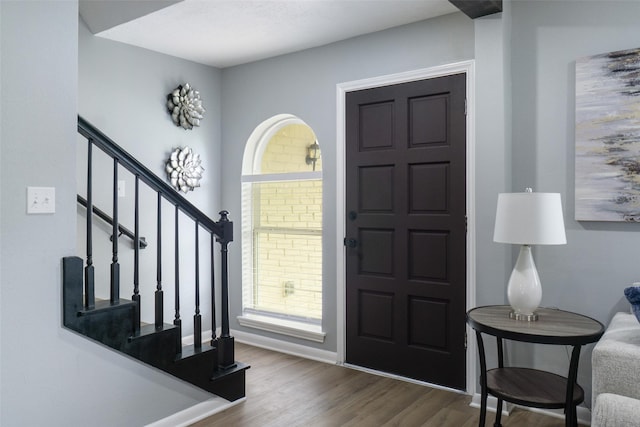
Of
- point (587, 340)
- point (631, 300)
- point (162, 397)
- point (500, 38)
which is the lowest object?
point (162, 397)

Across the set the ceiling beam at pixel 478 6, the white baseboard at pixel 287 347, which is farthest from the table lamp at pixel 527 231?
the white baseboard at pixel 287 347

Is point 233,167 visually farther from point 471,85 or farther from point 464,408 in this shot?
point 464,408

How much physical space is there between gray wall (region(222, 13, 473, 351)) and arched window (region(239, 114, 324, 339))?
4.3 inches

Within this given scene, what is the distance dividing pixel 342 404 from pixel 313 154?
1.95 m

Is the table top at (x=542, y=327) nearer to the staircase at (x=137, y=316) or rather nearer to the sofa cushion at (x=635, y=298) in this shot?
the sofa cushion at (x=635, y=298)

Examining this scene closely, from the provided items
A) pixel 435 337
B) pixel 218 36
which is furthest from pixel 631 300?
pixel 218 36

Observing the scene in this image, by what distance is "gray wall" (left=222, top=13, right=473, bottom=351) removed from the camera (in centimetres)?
322

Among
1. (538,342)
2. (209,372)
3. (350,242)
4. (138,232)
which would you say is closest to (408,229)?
(350,242)

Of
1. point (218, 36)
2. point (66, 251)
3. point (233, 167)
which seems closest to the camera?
point (66, 251)

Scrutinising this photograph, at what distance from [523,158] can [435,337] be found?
1266mm

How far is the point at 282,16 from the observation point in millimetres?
3172

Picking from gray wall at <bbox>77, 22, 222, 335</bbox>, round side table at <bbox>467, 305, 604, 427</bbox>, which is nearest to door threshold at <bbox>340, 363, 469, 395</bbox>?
round side table at <bbox>467, 305, 604, 427</bbox>

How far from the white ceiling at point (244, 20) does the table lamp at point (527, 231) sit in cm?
Answer: 136

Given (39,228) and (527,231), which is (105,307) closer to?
(39,228)
